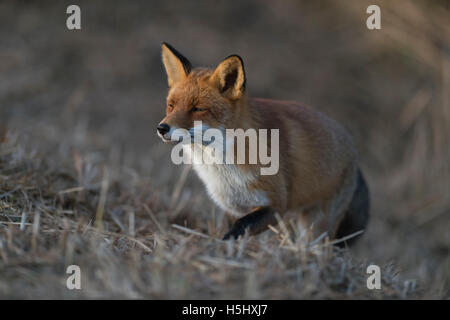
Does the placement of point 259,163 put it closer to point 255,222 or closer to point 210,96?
point 255,222

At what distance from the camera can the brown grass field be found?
8.73 feet

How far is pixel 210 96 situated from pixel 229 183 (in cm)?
75

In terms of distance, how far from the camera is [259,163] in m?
3.61

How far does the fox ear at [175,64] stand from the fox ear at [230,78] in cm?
34

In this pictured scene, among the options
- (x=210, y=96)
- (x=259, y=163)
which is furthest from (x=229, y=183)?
(x=210, y=96)

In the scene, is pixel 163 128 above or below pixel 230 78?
below

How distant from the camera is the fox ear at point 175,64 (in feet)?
12.2

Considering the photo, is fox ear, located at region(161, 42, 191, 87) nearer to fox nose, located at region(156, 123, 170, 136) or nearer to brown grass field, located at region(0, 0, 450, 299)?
fox nose, located at region(156, 123, 170, 136)

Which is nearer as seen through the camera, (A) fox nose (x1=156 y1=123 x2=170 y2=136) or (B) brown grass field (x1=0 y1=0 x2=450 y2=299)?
(B) brown grass field (x1=0 y1=0 x2=450 y2=299)

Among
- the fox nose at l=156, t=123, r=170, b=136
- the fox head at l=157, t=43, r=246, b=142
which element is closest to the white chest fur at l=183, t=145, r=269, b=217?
the fox head at l=157, t=43, r=246, b=142

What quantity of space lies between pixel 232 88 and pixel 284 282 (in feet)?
5.50

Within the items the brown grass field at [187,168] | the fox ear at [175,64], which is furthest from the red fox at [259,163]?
the brown grass field at [187,168]
